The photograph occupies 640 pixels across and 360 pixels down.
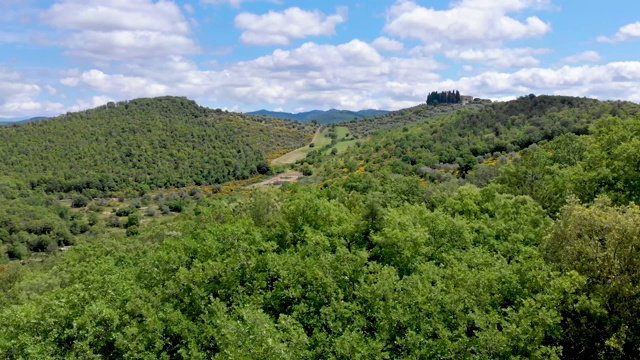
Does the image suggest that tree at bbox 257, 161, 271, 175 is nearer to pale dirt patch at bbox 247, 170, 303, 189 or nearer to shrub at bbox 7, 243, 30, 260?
pale dirt patch at bbox 247, 170, 303, 189

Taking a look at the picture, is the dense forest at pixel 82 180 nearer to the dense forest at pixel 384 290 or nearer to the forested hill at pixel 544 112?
the forested hill at pixel 544 112

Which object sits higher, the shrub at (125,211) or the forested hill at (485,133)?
the forested hill at (485,133)

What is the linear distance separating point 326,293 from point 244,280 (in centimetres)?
580

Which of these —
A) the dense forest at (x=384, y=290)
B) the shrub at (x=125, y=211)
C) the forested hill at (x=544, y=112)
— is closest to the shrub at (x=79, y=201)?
the shrub at (x=125, y=211)

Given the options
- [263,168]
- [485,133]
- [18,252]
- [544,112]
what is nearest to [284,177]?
[263,168]

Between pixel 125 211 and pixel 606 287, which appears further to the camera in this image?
pixel 125 211

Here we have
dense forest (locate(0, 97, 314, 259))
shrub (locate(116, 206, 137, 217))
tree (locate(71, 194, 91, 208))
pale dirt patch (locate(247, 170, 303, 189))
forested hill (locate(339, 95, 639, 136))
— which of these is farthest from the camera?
tree (locate(71, 194, 91, 208))

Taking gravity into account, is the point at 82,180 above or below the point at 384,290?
below

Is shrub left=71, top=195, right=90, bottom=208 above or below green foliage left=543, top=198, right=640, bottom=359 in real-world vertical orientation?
below

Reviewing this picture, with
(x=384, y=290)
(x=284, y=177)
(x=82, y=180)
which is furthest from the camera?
(x=82, y=180)

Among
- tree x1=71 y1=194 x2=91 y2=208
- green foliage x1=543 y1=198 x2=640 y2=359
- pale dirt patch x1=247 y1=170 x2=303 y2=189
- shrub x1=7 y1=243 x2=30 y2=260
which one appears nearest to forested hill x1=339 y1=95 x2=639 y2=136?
pale dirt patch x1=247 y1=170 x2=303 y2=189

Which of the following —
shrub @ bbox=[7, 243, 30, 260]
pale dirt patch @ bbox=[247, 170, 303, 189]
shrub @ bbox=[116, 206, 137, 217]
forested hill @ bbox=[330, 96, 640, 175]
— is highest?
forested hill @ bbox=[330, 96, 640, 175]

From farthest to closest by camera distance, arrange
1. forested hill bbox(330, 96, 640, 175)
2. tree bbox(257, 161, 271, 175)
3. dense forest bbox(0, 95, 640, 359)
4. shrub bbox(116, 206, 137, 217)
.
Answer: tree bbox(257, 161, 271, 175) < shrub bbox(116, 206, 137, 217) < forested hill bbox(330, 96, 640, 175) < dense forest bbox(0, 95, 640, 359)

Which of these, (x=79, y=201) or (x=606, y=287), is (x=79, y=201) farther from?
(x=606, y=287)
